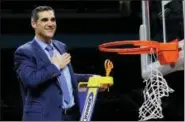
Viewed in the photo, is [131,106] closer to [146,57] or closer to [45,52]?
[146,57]

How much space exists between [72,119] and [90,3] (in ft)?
7.02

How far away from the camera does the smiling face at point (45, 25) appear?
1.22 metres

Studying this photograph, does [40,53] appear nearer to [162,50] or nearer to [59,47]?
[59,47]

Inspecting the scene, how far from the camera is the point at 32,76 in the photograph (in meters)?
1.15

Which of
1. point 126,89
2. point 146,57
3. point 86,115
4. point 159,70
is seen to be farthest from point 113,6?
point 86,115

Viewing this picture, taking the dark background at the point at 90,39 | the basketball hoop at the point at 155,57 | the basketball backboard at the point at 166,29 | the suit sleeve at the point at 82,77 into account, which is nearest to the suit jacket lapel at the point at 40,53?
the suit sleeve at the point at 82,77

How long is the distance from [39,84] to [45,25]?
6.8 inches

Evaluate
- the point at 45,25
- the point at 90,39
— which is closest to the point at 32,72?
the point at 45,25

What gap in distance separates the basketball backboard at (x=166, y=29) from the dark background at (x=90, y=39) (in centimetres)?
128

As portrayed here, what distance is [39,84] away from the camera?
1.15 m

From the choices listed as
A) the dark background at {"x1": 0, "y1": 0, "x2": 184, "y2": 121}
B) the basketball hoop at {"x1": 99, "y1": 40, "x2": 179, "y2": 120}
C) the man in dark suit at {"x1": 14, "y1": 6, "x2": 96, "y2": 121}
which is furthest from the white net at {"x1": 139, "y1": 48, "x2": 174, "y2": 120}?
the dark background at {"x1": 0, "y1": 0, "x2": 184, "y2": 121}

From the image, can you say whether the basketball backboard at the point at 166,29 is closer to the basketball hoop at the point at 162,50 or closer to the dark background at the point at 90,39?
the basketball hoop at the point at 162,50

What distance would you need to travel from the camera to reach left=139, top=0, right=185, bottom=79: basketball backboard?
154 cm

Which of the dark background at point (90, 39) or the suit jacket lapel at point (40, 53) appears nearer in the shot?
the suit jacket lapel at point (40, 53)
